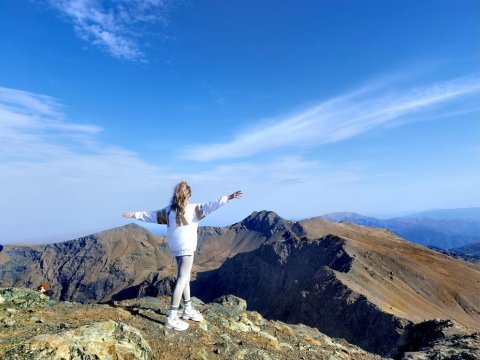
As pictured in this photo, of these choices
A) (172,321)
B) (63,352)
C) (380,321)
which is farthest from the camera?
(380,321)

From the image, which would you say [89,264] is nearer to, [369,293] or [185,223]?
[369,293]

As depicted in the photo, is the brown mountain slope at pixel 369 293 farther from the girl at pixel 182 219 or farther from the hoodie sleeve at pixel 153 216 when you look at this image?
the hoodie sleeve at pixel 153 216

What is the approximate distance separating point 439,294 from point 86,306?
64399 millimetres

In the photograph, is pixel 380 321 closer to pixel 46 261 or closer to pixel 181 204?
pixel 181 204

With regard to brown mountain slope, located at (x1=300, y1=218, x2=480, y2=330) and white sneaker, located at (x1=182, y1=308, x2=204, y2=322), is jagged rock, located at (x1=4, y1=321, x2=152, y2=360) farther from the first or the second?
brown mountain slope, located at (x1=300, y1=218, x2=480, y2=330)

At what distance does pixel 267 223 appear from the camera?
19625 cm

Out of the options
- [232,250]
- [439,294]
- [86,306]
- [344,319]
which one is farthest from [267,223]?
[86,306]

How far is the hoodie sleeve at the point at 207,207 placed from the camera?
9047 millimetres

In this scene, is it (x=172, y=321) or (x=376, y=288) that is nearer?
(x=172, y=321)

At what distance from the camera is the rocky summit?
7484 mm

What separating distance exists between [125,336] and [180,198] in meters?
3.50

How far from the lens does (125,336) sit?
341 inches

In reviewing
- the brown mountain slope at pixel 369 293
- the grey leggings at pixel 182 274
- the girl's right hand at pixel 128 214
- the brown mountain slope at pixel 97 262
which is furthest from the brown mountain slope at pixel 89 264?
→ the girl's right hand at pixel 128 214

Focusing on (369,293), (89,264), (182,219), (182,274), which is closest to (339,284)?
(369,293)
